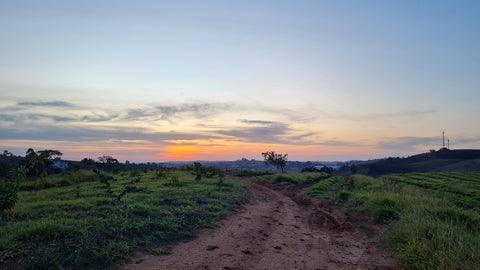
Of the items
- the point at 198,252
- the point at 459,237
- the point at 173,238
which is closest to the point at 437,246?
the point at 459,237

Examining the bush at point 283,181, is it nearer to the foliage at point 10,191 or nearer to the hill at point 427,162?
the foliage at point 10,191

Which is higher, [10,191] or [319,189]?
[10,191]

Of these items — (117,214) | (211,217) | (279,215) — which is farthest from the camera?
(279,215)

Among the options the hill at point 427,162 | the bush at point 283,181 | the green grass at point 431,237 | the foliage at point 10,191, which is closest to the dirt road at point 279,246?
the green grass at point 431,237

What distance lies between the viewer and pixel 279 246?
693 cm

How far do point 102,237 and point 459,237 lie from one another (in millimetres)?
7709

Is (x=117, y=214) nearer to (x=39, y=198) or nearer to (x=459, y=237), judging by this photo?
(x=39, y=198)

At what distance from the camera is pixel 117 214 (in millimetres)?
8195

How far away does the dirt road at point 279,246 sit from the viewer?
18.5 ft

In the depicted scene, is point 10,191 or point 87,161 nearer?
point 10,191

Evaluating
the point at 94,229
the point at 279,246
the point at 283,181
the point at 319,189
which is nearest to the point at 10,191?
the point at 94,229

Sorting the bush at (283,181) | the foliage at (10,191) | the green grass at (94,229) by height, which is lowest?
the bush at (283,181)

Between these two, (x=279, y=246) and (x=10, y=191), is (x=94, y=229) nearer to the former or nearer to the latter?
(x=10, y=191)

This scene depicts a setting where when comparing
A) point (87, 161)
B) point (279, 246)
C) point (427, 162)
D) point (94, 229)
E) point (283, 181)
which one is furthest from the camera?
point (427, 162)
